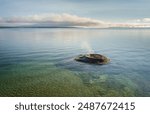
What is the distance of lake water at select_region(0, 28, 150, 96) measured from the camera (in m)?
7.37

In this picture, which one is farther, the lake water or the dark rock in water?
the dark rock in water

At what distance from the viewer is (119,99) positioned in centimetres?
666

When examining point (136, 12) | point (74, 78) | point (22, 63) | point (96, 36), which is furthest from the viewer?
point (96, 36)

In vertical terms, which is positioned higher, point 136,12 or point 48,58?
point 136,12

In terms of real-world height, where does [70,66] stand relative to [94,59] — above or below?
below

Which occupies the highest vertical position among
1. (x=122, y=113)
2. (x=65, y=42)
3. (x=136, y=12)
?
(x=136, y=12)

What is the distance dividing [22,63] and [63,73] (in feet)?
5.95

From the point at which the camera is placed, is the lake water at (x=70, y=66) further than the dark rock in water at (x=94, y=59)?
No

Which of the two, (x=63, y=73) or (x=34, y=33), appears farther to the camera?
(x=34, y=33)

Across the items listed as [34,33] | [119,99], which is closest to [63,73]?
[119,99]

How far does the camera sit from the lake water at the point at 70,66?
290 inches

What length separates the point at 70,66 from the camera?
30.2 feet

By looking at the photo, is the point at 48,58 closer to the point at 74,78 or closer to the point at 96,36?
the point at 74,78

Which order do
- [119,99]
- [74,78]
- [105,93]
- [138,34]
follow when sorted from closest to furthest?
[119,99]
[105,93]
[74,78]
[138,34]
